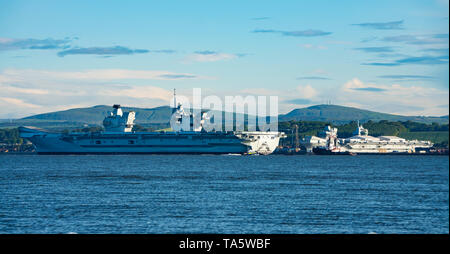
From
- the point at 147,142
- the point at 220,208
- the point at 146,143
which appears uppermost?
the point at 147,142

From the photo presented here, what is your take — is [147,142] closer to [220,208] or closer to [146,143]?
[146,143]

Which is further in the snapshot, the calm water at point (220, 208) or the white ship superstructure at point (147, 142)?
the white ship superstructure at point (147, 142)

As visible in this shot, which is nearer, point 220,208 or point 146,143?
point 220,208

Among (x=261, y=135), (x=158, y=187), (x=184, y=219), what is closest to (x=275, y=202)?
(x=184, y=219)

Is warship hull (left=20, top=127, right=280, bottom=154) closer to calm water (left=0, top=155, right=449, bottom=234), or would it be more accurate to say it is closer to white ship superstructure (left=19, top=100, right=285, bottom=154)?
white ship superstructure (left=19, top=100, right=285, bottom=154)

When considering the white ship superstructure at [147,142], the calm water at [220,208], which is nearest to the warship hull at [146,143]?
the white ship superstructure at [147,142]

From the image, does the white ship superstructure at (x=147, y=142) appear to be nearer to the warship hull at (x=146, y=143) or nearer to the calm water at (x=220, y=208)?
the warship hull at (x=146, y=143)

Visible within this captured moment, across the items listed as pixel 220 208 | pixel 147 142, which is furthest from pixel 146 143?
pixel 220 208

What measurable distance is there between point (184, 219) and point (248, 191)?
17454 mm

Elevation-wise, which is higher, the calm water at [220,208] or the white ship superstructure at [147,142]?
the white ship superstructure at [147,142]

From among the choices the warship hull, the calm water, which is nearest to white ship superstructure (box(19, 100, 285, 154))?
the warship hull

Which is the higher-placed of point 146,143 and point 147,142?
point 147,142

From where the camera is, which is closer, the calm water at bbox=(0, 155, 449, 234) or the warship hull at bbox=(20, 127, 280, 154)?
the calm water at bbox=(0, 155, 449, 234)

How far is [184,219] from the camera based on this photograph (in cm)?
3114
